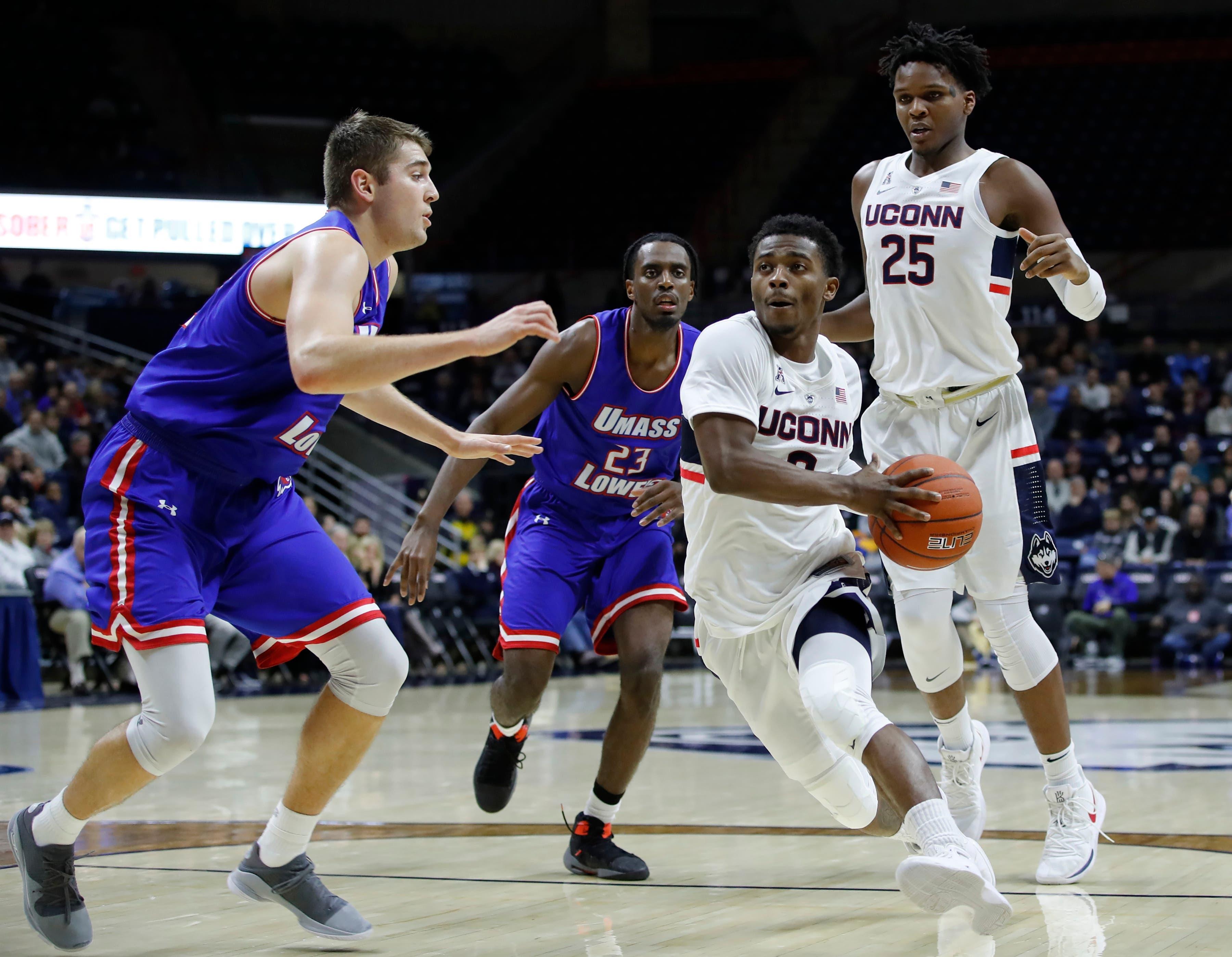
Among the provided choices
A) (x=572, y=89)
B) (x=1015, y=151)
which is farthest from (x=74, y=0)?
(x=1015, y=151)

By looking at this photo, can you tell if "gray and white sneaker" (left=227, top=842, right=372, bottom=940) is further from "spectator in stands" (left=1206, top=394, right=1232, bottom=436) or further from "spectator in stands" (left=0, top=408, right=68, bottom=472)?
"spectator in stands" (left=1206, top=394, right=1232, bottom=436)

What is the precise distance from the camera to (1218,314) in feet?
60.2

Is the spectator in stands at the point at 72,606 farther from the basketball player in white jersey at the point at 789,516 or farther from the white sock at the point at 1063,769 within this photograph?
the white sock at the point at 1063,769

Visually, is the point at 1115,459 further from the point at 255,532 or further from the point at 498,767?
the point at 255,532

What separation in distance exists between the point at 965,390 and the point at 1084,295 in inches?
17.1

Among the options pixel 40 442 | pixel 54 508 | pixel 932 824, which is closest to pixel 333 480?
pixel 40 442

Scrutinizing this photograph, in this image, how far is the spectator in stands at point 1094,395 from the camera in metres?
16.5

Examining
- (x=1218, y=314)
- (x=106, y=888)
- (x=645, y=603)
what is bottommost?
(x=106, y=888)

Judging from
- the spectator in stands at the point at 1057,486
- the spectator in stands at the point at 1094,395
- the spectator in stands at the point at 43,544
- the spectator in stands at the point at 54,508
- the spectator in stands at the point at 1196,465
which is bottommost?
the spectator in stands at the point at 43,544

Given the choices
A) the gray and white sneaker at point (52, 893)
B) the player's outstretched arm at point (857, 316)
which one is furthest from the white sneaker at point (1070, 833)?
the gray and white sneaker at point (52, 893)

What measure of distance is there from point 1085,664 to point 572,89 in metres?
14.9

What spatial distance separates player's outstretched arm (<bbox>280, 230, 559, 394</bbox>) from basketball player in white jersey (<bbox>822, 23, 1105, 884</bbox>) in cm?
152

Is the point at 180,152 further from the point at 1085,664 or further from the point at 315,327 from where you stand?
the point at 315,327

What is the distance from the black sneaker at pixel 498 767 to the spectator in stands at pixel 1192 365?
14010 mm
